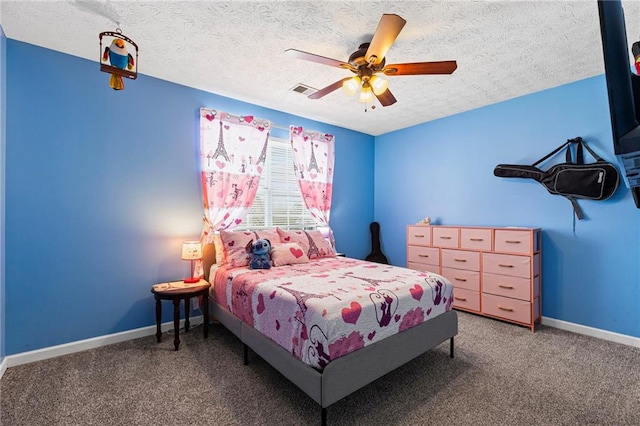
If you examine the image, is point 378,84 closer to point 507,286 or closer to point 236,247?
point 236,247

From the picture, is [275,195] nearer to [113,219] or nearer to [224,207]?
[224,207]

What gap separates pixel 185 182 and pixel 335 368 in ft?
8.27

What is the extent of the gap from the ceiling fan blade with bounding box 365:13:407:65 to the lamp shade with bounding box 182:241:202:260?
2.33 metres

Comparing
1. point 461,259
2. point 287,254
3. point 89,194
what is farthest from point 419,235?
point 89,194

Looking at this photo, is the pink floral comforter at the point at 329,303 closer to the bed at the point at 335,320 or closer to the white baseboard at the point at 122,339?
the bed at the point at 335,320

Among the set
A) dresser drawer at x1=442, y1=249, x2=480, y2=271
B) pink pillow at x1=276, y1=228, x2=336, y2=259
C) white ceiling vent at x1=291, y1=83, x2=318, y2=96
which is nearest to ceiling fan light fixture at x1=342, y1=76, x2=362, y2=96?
white ceiling vent at x1=291, y1=83, x2=318, y2=96

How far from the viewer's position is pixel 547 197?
10.4 feet

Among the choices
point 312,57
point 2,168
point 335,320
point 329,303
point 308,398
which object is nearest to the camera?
point 335,320

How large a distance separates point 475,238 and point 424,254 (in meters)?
0.71

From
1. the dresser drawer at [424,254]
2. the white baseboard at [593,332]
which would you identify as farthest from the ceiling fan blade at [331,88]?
the white baseboard at [593,332]

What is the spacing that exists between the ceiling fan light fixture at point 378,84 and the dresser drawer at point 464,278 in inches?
95.3

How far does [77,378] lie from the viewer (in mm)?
2094

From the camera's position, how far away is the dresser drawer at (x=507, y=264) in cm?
296

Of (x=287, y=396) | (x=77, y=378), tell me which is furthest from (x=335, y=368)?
(x=77, y=378)
